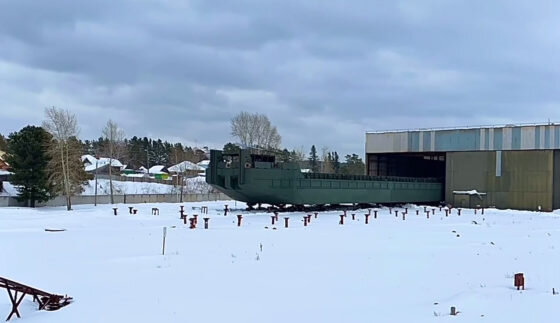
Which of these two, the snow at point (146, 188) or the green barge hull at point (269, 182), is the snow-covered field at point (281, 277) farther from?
the snow at point (146, 188)

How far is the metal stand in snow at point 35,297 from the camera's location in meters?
8.73

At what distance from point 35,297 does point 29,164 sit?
1463 inches

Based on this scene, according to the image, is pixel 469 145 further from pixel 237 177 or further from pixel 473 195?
pixel 237 177

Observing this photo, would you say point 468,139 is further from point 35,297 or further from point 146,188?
point 35,297

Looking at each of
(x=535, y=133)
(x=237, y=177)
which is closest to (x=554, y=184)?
(x=535, y=133)

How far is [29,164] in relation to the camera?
140ft

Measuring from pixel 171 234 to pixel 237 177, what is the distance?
55.7ft

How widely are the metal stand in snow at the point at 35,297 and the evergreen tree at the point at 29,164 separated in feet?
120

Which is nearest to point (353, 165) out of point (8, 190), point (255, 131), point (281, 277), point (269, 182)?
point (255, 131)

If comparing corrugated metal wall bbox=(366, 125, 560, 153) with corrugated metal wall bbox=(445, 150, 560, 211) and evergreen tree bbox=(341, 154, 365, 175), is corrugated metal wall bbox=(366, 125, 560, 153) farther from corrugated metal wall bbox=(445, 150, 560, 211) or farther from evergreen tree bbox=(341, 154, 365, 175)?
evergreen tree bbox=(341, 154, 365, 175)

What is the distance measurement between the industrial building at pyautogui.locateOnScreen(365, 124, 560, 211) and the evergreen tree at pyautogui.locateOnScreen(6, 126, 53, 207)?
98.4 feet

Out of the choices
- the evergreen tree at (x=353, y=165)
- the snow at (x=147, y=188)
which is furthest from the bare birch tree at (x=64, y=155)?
the evergreen tree at (x=353, y=165)

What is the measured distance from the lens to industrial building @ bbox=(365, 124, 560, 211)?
45031 mm

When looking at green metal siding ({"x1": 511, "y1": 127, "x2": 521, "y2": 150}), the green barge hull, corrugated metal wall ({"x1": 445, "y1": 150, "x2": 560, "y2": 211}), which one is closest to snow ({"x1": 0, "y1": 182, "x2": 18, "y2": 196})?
the green barge hull
